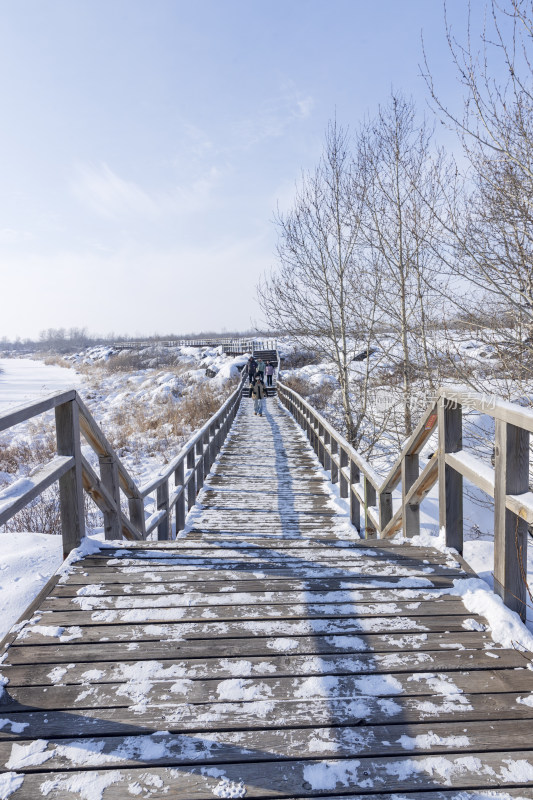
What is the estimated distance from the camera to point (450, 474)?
3059 millimetres

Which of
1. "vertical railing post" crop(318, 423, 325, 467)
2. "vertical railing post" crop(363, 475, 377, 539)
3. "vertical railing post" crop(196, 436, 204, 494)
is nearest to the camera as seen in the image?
"vertical railing post" crop(363, 475, 377, 539)

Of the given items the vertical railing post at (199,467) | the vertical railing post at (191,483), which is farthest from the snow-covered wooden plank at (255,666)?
the vertical railing post at (199,467)

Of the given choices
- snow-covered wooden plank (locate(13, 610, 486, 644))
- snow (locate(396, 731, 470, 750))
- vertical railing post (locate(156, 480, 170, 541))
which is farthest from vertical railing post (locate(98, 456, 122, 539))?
snow (locate(396, 731, 470, 750))

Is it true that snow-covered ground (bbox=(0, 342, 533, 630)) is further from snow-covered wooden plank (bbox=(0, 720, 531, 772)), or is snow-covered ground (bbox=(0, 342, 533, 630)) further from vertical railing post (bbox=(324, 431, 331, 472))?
vertical railing post (bbox=(324, 431, 331, 472))

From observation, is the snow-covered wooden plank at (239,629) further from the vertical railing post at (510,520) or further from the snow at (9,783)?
the snow at (9,783)

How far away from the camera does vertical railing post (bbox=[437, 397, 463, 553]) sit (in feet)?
9.92

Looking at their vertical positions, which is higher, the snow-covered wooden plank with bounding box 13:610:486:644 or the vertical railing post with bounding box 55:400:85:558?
the vertical railing post with bounding box 55:400:85:558

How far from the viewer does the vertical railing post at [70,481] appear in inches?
120

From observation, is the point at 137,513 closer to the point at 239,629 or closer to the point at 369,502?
the point at 239,629

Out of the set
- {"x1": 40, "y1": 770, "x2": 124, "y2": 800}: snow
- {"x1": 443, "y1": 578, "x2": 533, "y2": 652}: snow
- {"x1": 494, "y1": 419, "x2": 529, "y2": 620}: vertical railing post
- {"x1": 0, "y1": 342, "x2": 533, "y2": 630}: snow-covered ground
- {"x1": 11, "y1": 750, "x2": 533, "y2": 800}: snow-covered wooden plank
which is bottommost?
{"x1": 0, "y1": 342, "x2": 533, "y2": 630}: snow-covered ground

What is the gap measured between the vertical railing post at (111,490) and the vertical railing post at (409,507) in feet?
7.88

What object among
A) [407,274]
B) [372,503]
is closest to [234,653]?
[372,503]

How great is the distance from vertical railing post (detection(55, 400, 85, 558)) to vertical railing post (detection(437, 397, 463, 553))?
2.45 meters

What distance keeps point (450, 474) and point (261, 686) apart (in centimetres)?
182
